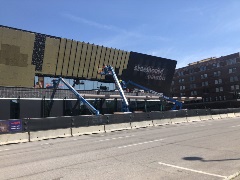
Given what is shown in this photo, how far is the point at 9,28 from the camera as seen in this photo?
38.0 m

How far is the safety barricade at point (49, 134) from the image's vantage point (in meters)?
19.5

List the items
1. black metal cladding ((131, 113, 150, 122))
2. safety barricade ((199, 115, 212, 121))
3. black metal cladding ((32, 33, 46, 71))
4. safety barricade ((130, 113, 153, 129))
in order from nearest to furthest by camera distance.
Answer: safety barricade ((130, 113, 153, 129)) → black metal cladding ((131, 113, 150, 122)) → safety barricade ((199, 115, 212, 121)) → black metal cladding ((32, 33, 46, 71))

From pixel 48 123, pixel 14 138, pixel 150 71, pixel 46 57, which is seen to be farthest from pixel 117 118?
pixel 150 71

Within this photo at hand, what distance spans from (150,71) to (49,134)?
40719mm

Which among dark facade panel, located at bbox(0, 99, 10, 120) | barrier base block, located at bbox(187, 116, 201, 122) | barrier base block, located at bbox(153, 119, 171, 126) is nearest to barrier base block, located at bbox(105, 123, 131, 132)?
barrier base block, located at bbox(153, 119, 171, 126)

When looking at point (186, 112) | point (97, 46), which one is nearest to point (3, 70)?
point (97, 46)

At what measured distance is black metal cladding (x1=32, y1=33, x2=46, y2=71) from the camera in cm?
4141

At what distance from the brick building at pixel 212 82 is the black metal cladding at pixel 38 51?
6278cm

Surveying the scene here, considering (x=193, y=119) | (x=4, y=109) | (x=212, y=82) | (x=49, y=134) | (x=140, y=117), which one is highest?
(x=212, y=82)

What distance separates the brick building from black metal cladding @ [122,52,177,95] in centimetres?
3383

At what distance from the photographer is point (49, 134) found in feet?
66.7

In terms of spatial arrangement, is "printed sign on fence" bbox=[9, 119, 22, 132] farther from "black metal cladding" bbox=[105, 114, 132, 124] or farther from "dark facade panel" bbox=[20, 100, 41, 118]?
"dark facade panel" bbox=[20, 100, 41, 118]

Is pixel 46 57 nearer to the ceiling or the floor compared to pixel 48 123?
nearer to the ceiling

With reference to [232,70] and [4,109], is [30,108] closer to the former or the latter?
[4,109]
